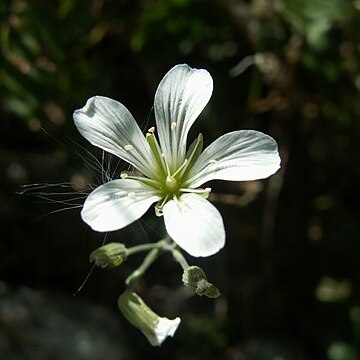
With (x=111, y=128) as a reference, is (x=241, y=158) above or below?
below

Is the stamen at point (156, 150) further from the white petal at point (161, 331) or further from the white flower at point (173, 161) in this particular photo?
the white petal at point (161, 331)

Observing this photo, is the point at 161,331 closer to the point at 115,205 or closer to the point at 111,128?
the point at 115,205

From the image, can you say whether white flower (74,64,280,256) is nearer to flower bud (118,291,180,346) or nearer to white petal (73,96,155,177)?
white petal (73,96,155,177)

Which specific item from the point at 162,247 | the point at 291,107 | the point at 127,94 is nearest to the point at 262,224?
the point at 291,107

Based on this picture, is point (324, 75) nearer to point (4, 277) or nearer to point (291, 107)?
point (291, 107)

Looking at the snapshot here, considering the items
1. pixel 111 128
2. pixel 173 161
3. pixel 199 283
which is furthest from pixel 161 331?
pixel 111 128

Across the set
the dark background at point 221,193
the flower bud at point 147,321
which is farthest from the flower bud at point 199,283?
the dark background at point 221,193

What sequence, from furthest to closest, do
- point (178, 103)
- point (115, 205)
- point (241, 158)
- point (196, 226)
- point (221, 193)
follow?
point (221, 193) → point (178, 103) → point (241, 158) → point (115, 205) → point (196, 226)

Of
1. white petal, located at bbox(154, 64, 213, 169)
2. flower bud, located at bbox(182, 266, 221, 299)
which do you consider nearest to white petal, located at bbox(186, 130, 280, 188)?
white petal, located at bbox(154, 64, 213, 169)
